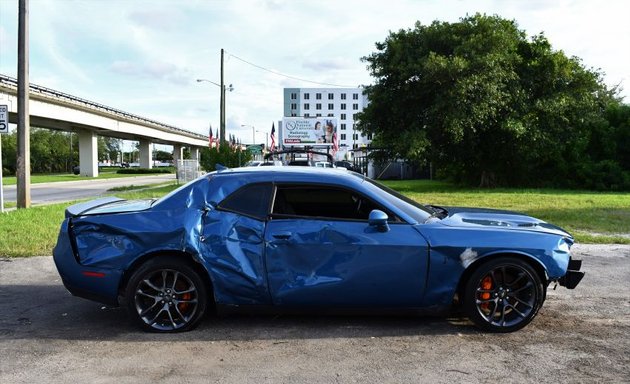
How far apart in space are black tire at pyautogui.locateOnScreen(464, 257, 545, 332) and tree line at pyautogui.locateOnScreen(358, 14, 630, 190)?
17657 mm

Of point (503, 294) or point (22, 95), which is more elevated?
point (22, 95)

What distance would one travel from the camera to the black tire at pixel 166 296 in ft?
15.2

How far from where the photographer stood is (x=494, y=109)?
884 inches

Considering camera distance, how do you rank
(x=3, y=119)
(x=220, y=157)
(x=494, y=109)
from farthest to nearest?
(x=220, y=157)
(x=494, y=109)
(x=3, y=119)

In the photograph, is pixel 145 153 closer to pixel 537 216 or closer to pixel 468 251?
pixel 537 216

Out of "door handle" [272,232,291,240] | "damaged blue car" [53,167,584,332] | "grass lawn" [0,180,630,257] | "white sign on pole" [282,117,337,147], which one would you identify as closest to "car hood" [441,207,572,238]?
"damaged blue car" [53,167,584,332]

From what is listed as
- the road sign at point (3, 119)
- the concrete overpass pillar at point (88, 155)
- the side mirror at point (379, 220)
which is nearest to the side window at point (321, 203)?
the side mirror at point (379, 220)

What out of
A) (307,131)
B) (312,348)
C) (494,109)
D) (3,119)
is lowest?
(312,348)

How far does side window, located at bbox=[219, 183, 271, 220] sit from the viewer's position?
475 centimetres

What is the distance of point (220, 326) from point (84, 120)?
48.4 m

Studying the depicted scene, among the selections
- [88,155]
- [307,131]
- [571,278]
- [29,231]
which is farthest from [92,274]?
[88,155]

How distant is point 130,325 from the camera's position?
493 cm

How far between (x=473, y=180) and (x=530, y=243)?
24785 mm

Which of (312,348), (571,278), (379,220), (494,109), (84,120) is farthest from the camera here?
(84,120)
